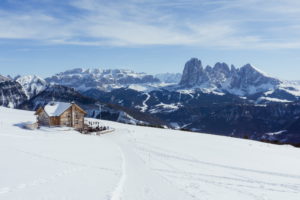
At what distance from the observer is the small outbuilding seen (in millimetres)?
78312

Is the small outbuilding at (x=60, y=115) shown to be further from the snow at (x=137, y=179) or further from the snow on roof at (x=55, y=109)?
the snow at (x=137, y=179)

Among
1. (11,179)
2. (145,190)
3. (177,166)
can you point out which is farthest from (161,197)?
(177,166)

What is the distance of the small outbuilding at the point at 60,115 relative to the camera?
78.3m

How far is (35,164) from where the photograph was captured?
81.7ft

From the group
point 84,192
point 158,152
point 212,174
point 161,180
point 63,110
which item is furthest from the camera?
point 63,110

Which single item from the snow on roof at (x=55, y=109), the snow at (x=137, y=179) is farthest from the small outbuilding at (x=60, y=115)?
the snow at (x=137, y=179)

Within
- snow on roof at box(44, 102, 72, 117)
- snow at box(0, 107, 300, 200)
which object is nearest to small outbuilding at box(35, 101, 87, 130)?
snow on roof at box(44, 102, 72, 117)

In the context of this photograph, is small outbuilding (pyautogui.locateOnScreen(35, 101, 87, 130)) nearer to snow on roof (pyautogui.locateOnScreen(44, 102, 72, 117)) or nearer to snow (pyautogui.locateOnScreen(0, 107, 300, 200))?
snow on roof (pyautogui.locateOnScreen(44, 102, 72, 117))

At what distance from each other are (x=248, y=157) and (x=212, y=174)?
1798cm

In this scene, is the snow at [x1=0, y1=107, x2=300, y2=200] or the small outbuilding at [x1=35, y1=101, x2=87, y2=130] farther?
the small outbuilding at [x1=35, y1=101, x2=87, y2=130]

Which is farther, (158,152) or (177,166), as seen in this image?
(158,152)

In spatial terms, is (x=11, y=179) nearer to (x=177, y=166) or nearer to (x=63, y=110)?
(x=177, y=166)

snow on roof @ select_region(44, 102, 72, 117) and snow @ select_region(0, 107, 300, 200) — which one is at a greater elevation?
snow @ select_region(0, 107, 300, 200)

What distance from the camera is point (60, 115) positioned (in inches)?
3088
